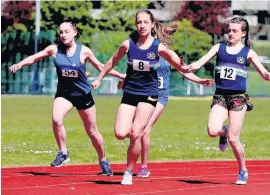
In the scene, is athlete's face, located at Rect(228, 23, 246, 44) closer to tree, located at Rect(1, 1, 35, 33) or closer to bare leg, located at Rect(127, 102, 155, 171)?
bare leg, located at Rect(127, 102, 155, 171)

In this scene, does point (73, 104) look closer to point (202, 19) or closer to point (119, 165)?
point (119, 165)

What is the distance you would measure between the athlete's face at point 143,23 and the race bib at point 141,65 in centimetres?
35

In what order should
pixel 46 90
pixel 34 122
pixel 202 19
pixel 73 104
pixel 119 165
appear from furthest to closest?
pixel 202 19 < pixel 46 90 < pixel 34 122 < pixel 119 165 < pixel 73 104

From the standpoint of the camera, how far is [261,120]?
1351 inches

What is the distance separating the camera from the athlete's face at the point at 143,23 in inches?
483

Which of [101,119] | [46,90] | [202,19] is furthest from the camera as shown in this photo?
[202,19]

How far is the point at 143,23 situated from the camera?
40.3ft

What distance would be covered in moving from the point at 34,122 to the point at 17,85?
84.2 feet

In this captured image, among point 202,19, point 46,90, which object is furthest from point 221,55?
point 202,19

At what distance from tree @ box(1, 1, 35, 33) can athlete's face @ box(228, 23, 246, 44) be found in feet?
187

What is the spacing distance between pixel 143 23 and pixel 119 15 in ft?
183

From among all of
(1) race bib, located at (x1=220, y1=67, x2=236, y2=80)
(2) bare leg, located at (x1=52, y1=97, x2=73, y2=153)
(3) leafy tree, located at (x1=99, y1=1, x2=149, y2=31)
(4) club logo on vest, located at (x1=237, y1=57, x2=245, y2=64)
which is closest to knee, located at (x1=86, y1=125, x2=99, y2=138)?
(2) bare leg, located at (x1=52, y1=97, x2=73, y2=153)

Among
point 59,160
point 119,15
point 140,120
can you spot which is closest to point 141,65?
point 140,120

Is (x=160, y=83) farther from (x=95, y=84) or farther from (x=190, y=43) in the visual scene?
(x=190, y=43)
